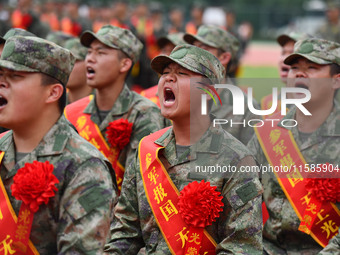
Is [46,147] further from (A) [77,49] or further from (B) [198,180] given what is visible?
(A) [77,49]

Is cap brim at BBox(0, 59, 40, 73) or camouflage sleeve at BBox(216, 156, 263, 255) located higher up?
cap brim at BBox(0, 59, 40, 73)

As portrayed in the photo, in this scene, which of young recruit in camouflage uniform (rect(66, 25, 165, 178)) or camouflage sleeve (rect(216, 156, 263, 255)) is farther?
young recruit in camouflage uniform (rect(66, 25, 165, 178))

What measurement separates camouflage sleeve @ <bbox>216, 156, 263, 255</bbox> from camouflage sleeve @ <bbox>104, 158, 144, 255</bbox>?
0.57 meters

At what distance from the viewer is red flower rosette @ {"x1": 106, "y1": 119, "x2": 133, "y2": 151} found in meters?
6.72

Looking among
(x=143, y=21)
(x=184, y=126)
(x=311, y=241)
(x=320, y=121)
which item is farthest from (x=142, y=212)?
(x=143, y=21)

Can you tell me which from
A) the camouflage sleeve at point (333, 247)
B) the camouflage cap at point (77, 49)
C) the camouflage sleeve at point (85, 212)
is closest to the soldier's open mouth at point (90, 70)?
the camouflage cap at point (77, 49)

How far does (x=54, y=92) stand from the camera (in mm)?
4465

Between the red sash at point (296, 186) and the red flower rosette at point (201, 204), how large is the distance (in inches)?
43.7

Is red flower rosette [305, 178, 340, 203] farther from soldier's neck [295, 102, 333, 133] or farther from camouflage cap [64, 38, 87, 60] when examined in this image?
camouflage cap [64, 38, 87, 60]

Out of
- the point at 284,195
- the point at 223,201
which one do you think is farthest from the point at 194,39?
the point at 223,201

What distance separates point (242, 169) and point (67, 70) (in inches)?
48.8

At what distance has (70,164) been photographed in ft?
14.1

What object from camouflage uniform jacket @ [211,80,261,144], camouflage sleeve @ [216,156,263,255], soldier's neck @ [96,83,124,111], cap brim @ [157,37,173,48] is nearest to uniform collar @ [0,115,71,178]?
camouflage sleeve @ [216,156,263,255]

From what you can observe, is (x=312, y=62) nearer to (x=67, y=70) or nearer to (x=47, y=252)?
(x=67, y=70)
